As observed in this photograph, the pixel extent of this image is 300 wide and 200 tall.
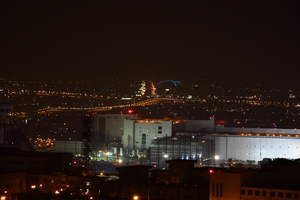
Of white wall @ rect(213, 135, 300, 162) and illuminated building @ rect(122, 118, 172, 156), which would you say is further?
illuminated building @ rect(122, 118, 172, 156)

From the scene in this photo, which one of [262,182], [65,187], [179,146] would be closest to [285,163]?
[262,182]

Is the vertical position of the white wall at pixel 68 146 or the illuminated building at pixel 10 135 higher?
the illuminated building at pixel 10 135

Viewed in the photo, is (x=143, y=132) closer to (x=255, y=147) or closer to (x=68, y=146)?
(x=68, y=146)

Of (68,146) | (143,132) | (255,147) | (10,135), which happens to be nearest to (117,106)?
(143,132)

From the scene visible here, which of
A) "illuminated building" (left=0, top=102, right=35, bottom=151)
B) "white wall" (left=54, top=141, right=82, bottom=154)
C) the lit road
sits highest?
the lit road

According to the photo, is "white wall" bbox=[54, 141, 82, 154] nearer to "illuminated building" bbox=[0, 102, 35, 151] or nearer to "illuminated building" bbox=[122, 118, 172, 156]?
"illuminated building" bbox=[122, 118, 172, 156]

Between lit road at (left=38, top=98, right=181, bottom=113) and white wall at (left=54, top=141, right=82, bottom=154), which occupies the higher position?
lit road at (left=38, top=98, right=181, bottom=113)

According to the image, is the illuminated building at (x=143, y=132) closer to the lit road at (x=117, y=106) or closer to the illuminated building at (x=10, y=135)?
the illuminated building at (x=10, y=135)

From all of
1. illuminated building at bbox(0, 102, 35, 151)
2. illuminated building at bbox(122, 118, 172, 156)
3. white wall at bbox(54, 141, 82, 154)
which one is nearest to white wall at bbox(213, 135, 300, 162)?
illuminated building at bbox(122, 118, 172, 156)

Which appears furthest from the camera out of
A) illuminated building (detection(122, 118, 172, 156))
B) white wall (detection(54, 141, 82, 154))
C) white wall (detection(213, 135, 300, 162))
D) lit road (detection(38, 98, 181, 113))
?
lit road (detection(38, 98, 181, 113))

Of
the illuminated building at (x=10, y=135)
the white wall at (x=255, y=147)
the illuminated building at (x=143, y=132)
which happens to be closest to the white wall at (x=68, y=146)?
the illuminated building at (x=143, y=132)

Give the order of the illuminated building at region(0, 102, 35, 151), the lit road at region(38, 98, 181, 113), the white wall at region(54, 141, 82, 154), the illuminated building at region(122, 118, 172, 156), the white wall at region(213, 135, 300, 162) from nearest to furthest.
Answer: the illuminated building at region(0, 102, 35, 151), the white wall at region(213, 135, 300, 162), the white wall at region(54, 141, 82, 154), the illuminated building at region(122, 118, 172, 156), the lit road at region(38, 98, 181, 113)

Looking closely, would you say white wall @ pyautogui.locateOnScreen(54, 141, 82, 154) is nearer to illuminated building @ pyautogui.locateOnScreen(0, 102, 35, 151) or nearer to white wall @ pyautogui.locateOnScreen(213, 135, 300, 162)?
illuminated building @ pyautogui.locateOnScreen(0, 102, 35, 151)
